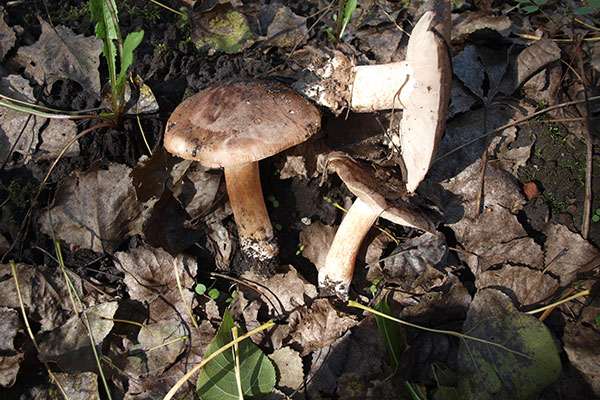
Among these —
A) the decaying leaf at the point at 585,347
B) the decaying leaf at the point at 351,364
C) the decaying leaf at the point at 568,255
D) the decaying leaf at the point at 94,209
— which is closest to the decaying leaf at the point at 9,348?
the decaying leaf at the point at 94,209

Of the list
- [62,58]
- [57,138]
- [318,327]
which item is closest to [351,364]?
[318,327]

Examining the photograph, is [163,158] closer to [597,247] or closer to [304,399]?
[304,399]

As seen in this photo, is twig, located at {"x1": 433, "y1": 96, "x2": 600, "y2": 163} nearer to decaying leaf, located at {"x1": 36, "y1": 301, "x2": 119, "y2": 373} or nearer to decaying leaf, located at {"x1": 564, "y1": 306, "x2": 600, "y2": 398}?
decaying leaf, located at {"x1": 564, "y1": 306, "x2": 600, "y2": 398}

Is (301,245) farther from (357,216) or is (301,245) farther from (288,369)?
(288,369)

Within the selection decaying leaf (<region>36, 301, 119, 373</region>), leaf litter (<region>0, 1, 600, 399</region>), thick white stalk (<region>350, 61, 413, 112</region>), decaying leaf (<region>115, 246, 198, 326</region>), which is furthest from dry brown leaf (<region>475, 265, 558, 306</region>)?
decaying leaf (<region>36, 301, 119, 373</region>)

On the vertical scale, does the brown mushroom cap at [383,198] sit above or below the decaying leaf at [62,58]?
below

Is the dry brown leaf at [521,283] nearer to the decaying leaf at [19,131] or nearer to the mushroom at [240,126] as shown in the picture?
the mushroom at [240,126]

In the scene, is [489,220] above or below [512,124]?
below
